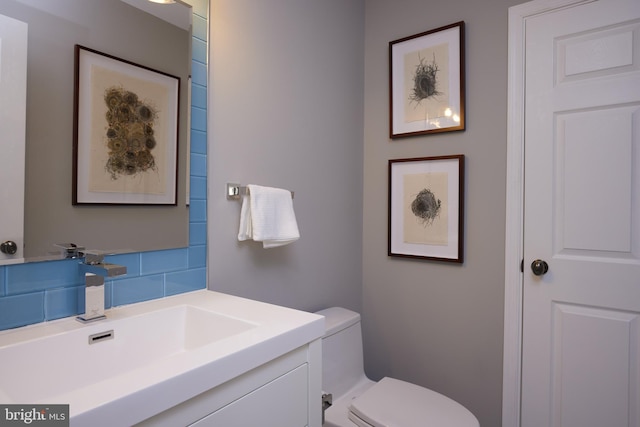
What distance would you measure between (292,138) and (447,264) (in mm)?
953

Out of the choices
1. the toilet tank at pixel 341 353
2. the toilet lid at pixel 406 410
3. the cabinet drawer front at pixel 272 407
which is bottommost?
the toilet lid at pixel 406 410

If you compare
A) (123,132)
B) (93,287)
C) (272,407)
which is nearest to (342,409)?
(272,407)

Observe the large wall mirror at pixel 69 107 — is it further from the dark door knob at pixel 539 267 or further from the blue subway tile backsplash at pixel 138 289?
the dark door knob at pixel 539 267

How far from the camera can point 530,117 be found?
161 cm

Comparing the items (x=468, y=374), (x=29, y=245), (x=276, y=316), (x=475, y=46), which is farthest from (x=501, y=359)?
(x=29, y=245)

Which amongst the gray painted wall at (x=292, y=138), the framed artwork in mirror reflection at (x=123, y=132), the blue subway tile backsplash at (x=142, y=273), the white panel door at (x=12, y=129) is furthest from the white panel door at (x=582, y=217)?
the white panel door at (x=12, y=129)

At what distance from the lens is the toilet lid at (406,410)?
1299 millimetres

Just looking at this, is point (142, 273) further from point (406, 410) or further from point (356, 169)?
point (356, 169)

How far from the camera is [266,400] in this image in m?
0.82

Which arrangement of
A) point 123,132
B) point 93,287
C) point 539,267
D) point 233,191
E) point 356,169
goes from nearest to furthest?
point 93,287 → point 123,132 → point 233,191 → point 539,267 → point 356,169

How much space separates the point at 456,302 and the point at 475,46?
1.20 meters

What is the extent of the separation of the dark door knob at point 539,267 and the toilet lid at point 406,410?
64cm

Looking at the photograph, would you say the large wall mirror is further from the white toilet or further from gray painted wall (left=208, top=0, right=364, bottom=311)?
the white toilet

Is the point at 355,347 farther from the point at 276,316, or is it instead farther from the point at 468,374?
the point at 276,316
